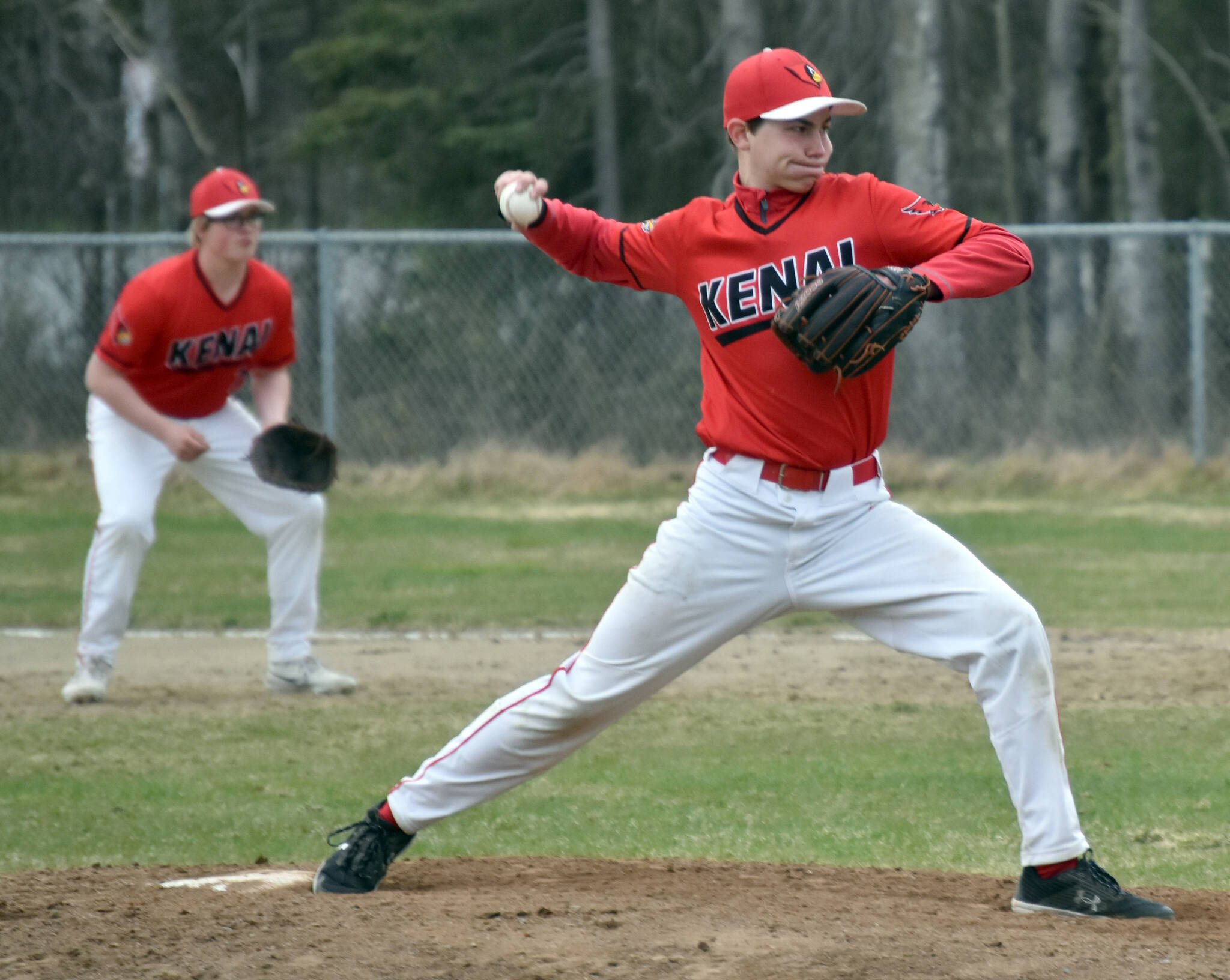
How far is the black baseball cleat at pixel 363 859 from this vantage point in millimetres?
4219

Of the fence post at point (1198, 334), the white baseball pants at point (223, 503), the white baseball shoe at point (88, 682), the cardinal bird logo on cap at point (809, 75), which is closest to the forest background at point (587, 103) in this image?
the fence post at point (1198, 334)

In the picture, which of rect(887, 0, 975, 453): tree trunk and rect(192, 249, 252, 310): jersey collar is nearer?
rect(192, 249, 252, 310): jersey collar

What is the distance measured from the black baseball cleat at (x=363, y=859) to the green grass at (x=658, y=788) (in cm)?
64

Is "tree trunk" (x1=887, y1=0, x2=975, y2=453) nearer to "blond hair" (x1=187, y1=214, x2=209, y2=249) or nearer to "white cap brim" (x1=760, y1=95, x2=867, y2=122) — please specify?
"blond hair" (x1=187, y1=214, x2=209, y2=249)

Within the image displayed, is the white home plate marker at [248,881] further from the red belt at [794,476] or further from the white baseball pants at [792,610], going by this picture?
the red belt at [794,476]

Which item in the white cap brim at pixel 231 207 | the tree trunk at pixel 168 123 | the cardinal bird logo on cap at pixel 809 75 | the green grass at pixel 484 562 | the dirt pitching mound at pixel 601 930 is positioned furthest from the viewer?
the tree trunk at pixel 168 123

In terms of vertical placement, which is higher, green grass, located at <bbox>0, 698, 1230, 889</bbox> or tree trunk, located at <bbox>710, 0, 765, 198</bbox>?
tree trunk, located at <bbox>710, 0, 765, 198</bbox>

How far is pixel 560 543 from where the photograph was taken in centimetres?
1189

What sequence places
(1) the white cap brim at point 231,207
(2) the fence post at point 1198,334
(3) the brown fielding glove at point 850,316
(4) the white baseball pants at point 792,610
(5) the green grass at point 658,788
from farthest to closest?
(2) the fence post at point 1198,334
(1) the white cap brim at point 231,207
(5) the green grass at point 658,788
(4) the white baseball pants at point 792,610
(3) the brown fielding glove at point 850,316

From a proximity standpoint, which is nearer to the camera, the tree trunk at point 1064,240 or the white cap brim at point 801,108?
the white cap brim at point 801,108

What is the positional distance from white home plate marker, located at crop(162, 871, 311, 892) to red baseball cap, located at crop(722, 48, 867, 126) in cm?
222

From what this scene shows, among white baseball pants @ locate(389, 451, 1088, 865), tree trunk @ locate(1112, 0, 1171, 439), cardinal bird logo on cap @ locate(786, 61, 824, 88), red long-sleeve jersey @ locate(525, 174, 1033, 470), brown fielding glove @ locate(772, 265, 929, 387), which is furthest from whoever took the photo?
tree trunk @ locate(1112, 0, 1171, 439)

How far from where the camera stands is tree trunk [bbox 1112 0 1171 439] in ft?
47.3

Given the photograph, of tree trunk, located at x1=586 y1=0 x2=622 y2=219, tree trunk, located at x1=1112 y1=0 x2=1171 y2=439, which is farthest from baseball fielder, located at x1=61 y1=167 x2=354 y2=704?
tree trunk, located at x1=586 y1=0 x2=622 y2=219
